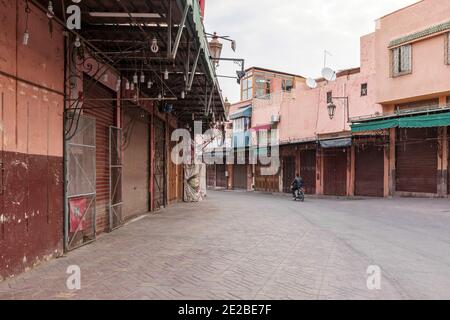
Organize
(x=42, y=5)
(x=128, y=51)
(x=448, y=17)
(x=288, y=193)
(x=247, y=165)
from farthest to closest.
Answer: (x=247, y=165) < (x=288, y=193) < (x=448, y=17) < (x=128, y=51) < (x=42, y=5)

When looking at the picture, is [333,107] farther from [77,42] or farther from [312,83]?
[77,42]

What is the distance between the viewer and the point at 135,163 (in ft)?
47.6

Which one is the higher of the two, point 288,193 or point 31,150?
point 31,150


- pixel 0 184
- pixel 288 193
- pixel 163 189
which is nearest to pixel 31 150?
pixel 0 184

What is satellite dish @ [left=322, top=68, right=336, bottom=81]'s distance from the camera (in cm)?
2908

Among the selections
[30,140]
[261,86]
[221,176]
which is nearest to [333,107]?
[261,86]

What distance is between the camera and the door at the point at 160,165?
17609 millimetres

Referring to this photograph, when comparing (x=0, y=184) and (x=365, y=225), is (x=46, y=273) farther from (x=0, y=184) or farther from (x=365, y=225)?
(x=365, y=225)

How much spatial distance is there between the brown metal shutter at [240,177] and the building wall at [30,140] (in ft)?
115

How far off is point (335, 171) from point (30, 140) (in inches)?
978

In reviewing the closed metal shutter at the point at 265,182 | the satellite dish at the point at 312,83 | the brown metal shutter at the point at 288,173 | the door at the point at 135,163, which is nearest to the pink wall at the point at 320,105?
the satellite dish at the point at 312,83

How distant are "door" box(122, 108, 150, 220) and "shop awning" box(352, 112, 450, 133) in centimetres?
1265

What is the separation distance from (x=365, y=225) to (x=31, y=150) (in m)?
9.76

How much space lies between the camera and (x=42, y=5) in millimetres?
7281
